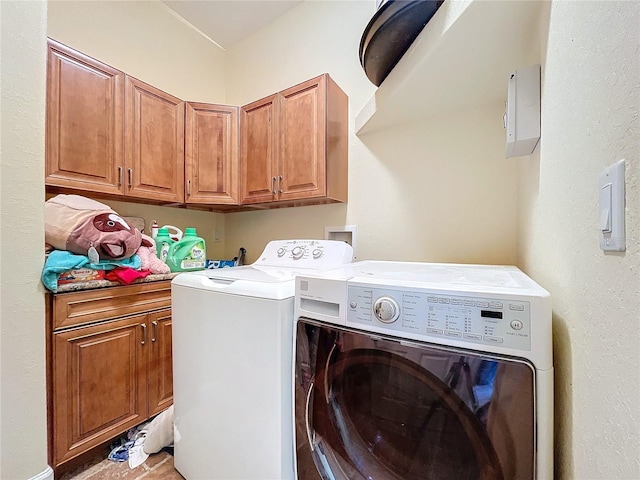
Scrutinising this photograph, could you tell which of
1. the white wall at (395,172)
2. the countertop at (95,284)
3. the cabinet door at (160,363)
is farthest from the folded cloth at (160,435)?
the white wall at (395,172)

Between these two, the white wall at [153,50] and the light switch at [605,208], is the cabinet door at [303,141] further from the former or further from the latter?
the light switch at [605,208]

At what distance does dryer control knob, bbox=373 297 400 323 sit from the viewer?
65 cm

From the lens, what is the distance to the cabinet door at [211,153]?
191 cm

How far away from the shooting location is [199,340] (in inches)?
40.5

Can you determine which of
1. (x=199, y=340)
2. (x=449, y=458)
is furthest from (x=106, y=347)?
(x=449, y=458)

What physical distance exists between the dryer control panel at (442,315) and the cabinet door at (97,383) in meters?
1.34

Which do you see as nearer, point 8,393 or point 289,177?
point 8,393

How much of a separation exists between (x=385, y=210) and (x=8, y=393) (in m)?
1.91

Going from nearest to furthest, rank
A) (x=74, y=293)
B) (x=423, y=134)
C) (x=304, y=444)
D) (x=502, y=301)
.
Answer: (x=502, y=301) → (x=304, y=444) → (x=74, y=293) → (x=423, y=134)

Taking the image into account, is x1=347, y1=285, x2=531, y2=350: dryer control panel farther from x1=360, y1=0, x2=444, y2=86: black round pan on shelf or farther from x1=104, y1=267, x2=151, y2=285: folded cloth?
x1=104, y1=267, x2=151, y2=285: folded cloth

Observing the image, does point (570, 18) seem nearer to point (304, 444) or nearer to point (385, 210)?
point (385, 210)

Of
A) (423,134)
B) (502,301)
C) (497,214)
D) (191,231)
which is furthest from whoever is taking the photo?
(191,231)

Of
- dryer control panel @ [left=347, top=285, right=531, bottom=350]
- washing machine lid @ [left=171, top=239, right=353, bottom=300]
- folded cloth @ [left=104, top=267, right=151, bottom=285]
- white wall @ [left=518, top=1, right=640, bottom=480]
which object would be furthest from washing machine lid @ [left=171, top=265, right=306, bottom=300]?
white wall @ [left=518, top=1, right=640, bottom=480]

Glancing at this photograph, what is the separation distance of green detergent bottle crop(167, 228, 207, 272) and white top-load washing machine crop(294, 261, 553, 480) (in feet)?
4.27
